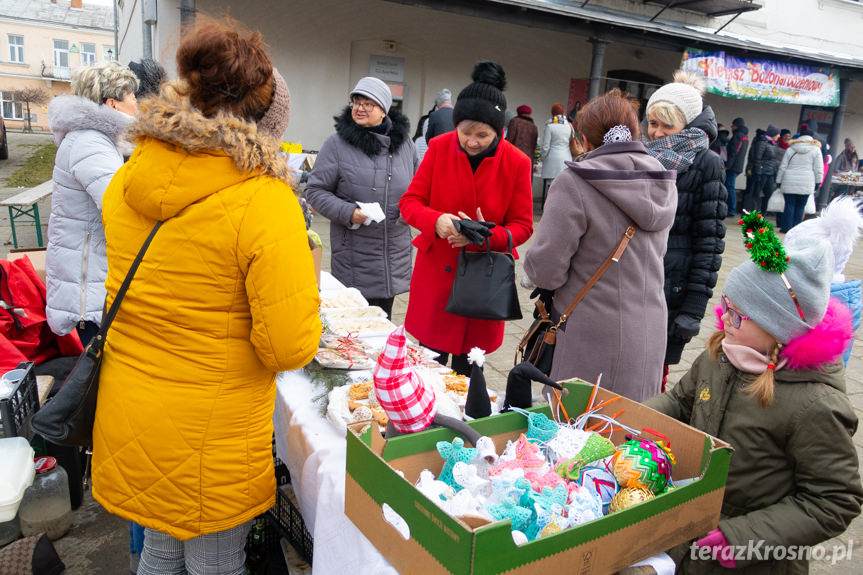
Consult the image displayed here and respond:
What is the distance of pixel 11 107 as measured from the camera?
44.8 metres

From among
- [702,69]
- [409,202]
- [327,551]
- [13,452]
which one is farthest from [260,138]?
[702,69]

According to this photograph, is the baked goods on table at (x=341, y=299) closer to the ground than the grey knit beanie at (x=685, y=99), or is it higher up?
closer to the ground

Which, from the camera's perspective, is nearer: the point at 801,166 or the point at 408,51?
the point at 408,51

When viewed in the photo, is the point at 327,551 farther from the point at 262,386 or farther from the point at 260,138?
the point at 260,138

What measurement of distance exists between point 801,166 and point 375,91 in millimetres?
11805

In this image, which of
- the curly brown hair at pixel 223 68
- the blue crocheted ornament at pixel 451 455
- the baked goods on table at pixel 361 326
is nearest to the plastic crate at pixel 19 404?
the baked goods on table at pixel 361 326

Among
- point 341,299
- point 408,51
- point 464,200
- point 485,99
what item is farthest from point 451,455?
point 408,51

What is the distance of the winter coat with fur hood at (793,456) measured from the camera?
4.77 ft

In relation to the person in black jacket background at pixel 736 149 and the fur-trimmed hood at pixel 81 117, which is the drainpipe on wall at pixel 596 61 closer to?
the person in black jacket background at pixel 736 149

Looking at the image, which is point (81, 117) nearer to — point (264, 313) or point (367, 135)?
point (367, 135)

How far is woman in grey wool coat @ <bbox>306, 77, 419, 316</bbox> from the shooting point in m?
3.53

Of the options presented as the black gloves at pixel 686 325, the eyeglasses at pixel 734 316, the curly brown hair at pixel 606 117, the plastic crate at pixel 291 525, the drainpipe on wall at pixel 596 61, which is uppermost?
the drainpipe on wall at pixel 596 61

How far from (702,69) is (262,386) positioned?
43.4 feet

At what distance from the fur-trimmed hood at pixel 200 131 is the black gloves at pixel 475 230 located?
1.08 meters
